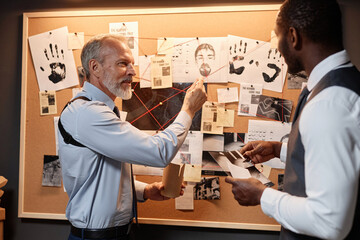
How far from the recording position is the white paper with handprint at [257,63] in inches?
67.1

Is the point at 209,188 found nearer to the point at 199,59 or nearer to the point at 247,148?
the point at 247,148

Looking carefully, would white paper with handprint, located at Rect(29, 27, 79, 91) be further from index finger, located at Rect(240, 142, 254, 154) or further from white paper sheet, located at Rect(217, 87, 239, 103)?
index finger, located at Rect(240, 142, 254, 154)

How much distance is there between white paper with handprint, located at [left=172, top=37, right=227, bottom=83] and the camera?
1.74 metres

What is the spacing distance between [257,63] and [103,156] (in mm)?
960

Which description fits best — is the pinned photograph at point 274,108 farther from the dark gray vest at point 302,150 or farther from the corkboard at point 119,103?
the dark gray vest at point 302,150

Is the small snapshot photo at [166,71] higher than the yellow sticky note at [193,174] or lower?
higher

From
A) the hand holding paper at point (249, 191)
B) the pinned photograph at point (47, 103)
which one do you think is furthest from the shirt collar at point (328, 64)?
the pinned photograph at point (47, 103)

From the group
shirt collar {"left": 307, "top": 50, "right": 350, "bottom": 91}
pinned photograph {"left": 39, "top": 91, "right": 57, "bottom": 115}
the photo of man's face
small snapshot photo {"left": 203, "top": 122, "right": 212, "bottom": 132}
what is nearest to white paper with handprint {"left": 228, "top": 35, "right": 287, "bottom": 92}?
the photo of man's face

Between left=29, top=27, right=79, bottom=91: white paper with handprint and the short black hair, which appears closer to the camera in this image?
the short black hair

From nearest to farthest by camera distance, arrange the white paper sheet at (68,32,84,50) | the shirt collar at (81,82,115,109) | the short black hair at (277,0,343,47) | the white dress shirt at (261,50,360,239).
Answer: the white dress shirt at (261,50,360,239) < the short black hair at (277,0,343,47) < the shirt collar at (81,82,115,109) < the white paper sheet at (68,32,84,50)

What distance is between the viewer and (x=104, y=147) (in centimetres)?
123

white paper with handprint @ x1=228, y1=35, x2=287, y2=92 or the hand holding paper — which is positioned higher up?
white paper with handprint @ x1=228, y1=35, x2=287, y2=92

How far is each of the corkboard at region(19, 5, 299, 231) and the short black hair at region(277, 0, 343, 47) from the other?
32.0 inches

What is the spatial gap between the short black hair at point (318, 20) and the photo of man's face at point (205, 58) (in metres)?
0.82
